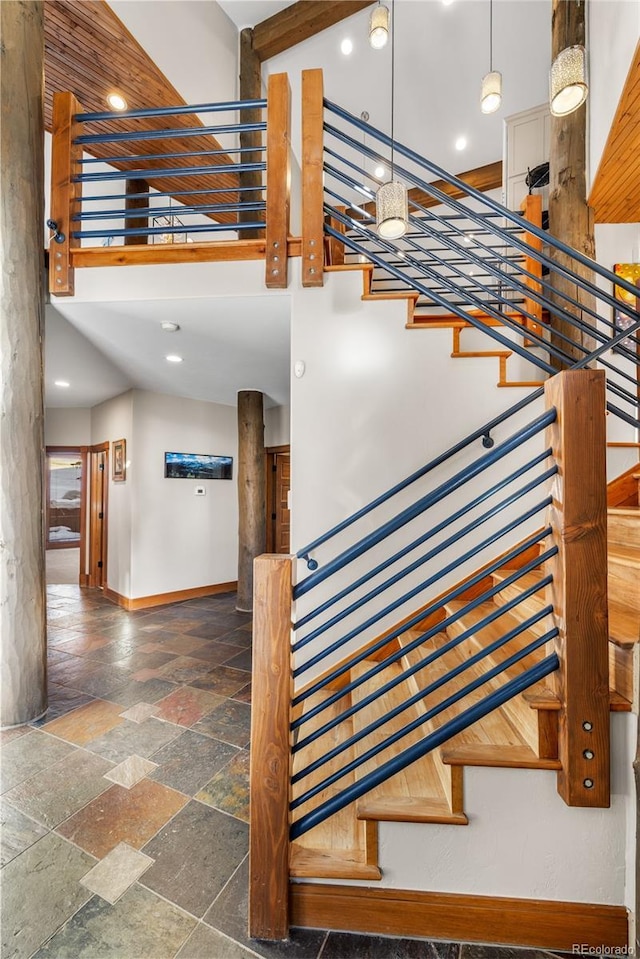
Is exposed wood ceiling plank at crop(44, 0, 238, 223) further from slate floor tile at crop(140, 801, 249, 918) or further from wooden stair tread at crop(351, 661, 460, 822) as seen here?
slate floor tile at crop(140, 801, 249, 918)

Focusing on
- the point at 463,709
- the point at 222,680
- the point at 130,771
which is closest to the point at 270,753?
the point at 463,709

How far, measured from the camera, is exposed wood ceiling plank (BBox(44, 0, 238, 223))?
117 inches

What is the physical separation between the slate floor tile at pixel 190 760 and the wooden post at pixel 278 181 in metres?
2.63

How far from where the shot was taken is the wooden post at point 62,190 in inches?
101

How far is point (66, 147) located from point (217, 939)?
4000 millimetres

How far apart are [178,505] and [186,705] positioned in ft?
10.0

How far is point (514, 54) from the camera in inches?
161

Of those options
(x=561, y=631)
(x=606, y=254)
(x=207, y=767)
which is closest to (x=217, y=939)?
(x=207, y=767)

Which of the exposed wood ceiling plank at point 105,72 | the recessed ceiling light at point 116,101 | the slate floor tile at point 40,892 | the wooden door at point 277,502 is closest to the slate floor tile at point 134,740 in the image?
the slate floor tile at point 40,892

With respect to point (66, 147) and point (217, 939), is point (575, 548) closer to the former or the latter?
point (217, 939)

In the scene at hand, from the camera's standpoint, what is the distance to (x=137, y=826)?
1682 mm

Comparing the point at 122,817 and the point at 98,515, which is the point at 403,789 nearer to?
the point at 122,817

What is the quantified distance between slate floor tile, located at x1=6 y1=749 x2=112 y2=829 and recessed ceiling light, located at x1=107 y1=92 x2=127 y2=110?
202 inches

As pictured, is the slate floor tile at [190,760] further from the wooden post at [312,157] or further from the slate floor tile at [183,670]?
the wooden post at [312,157]
